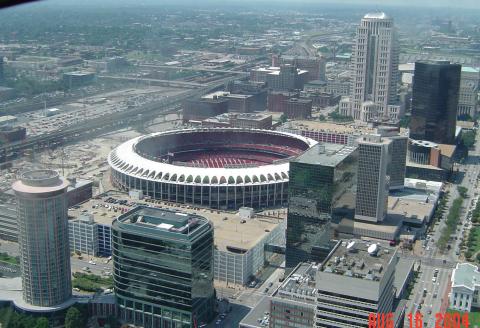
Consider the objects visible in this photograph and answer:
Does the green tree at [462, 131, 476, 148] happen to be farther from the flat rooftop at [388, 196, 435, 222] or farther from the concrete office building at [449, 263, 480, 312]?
the concrete office building at [449, 263, 480, 312]

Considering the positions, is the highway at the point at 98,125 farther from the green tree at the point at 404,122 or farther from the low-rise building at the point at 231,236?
the green tree at the point at 404,122

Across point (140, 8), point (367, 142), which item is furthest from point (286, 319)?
point (140, 8)

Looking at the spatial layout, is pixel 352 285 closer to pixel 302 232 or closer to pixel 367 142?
pixel 302 232

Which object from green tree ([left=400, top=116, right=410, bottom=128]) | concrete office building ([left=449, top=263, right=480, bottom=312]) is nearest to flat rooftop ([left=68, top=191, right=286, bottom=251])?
concrete office building ([left=449, top=263, right=480, bottom=312])

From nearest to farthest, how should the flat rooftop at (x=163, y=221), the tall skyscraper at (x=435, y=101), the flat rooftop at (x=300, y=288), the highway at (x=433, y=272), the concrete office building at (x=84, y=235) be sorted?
the flat rooftop at (x=300, y=288)
the flat rooftop at (x=163, y=221)
the highway at (x=433, y=272)
the concrete office building at (x=84, y=235)
the tall skyscraper at (x=435, y=101)

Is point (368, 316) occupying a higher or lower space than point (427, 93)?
lower

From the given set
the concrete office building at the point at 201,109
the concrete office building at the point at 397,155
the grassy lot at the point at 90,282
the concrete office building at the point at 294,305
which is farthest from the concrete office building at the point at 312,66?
the concrete office building at the point at 294,305

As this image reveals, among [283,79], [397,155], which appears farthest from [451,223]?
[283,79]
